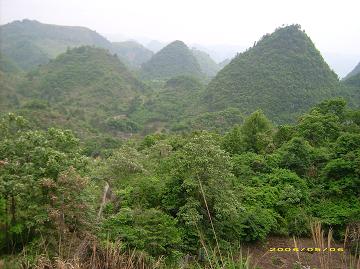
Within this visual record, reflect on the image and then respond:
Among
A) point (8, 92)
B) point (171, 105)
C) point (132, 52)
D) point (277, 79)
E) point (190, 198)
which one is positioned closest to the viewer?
point (190, 198)

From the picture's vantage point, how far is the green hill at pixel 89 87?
52.5 m

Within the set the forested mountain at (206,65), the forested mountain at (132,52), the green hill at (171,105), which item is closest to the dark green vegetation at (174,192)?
the green hill at (171,105)

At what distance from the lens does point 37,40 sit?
12275 cm

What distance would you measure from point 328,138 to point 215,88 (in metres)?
37.2

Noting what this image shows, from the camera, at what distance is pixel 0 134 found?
9.81 metres

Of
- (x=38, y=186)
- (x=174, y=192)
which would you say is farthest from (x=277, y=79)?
(x=38, y=186)

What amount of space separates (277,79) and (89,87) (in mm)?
31111

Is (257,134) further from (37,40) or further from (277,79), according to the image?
(37,40)

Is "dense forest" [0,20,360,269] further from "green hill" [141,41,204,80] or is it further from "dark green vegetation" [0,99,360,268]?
"green hill" [141,41,204,80]

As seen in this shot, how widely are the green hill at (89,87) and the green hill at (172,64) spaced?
966 inches

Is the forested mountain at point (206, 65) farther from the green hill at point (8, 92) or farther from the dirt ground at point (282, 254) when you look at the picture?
the dirt ground at point (282, 254)

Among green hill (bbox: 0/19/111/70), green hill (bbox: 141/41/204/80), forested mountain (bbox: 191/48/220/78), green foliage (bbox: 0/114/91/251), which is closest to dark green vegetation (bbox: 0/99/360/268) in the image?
green foliage (bbox: 0/114/91/251)

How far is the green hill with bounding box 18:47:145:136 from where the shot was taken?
52513 mm

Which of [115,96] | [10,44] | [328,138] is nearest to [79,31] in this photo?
[10,44]
